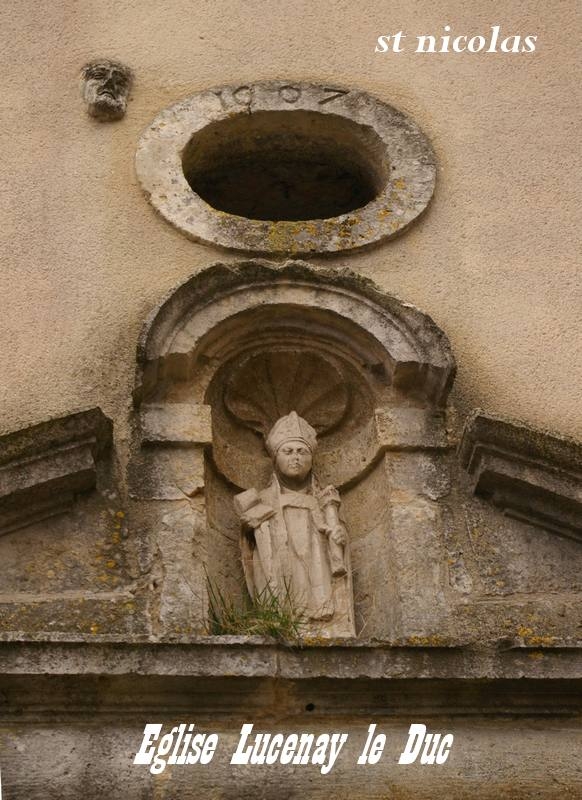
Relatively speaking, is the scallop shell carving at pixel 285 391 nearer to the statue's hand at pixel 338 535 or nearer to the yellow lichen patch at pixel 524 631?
the statue's hand at pixel 338 535

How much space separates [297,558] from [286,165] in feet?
9.13

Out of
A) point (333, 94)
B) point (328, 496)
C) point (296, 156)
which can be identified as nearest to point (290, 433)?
point (328, 496)

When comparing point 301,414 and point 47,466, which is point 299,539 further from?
point 47,466

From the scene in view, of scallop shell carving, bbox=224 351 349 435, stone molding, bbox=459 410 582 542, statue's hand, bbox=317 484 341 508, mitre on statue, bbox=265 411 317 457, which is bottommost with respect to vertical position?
statue's hand, bbox=317 484 341 508

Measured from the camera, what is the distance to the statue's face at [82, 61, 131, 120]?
7.74 metres

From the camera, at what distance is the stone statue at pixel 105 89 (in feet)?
25.4

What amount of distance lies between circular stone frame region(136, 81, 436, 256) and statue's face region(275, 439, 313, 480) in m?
1.04

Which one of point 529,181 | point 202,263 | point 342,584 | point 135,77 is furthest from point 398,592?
point 135,77

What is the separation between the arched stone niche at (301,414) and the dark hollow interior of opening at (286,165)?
126cm

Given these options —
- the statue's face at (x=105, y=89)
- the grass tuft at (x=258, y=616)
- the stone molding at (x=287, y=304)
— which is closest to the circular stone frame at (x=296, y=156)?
the statue's face at (x=105, y=89)

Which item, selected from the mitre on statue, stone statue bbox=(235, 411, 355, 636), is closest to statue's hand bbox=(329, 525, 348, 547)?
stone statue bbox=(235, 411, 355, 636)

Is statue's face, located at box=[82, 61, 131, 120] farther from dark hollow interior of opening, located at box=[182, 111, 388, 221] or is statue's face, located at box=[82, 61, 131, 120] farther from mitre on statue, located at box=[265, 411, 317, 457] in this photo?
mitre on statue, located at box=[265, 411, 317, 457]

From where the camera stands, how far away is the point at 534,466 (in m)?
6.30

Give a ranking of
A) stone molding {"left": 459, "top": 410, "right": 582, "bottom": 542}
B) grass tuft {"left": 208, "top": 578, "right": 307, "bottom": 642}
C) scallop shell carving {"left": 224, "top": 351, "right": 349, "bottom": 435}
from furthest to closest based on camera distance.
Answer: scallop shell carving {"left": 224, "top": 351, "right": 349, "bottom": 435}, stone molding {"left": 459, "top": 410, "right": 582, "bottom": 542}, grass tuft {"left": 208, "top": 578, "right": 307, "bottom": 642}
